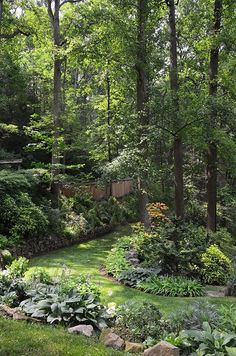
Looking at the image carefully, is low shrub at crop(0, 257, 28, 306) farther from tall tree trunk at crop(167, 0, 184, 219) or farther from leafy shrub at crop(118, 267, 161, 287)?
tall tree trunk at crop(167, 0, 184, 219)

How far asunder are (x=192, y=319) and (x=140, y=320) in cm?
77

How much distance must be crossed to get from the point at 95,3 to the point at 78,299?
14098 mm

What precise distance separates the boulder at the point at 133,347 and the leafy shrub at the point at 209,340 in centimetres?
56

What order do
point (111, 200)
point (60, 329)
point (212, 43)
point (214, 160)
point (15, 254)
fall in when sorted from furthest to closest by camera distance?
point (111, 200)
point (214, 160)
point (212, 43)
point (15, 254)
point (60, 329)

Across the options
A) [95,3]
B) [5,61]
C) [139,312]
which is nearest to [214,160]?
[95,3]

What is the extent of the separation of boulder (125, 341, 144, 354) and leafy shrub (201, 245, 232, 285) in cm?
506

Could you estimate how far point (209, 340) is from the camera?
4.82 meters

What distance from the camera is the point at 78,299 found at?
5973mm

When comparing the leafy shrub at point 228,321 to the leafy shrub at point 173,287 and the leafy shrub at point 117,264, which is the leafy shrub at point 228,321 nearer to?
the leafy shrub at point 173,287

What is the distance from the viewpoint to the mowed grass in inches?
171

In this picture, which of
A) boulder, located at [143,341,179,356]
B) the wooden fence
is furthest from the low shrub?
the wooden fence

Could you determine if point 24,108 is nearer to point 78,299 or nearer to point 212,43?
point 212,43

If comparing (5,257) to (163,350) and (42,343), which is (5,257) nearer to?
(42,343)

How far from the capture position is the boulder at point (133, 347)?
498 cm
